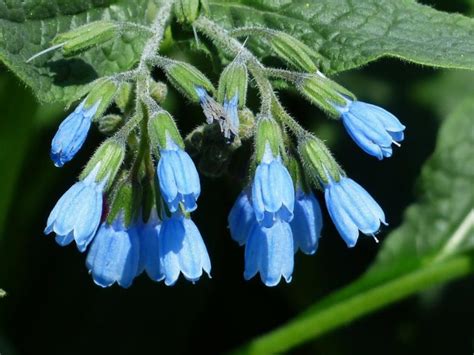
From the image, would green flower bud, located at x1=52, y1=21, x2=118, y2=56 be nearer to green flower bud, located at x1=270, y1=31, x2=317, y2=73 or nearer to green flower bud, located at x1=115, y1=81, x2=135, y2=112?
green flower bud, located at x1=115, y1=81, x2=135, y2=112

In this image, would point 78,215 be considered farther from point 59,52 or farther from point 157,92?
point 59,52

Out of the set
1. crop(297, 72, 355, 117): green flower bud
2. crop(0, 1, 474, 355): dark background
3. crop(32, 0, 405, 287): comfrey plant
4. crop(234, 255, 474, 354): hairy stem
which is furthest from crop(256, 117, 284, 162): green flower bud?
crop(0, 1, 474, 355): dark background

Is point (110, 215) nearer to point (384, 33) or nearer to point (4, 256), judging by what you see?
point (384, 33)

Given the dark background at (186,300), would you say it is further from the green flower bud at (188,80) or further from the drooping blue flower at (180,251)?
the drooping blue flower at (180,251)

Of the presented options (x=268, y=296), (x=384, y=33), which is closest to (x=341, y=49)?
(x=384, y=33)

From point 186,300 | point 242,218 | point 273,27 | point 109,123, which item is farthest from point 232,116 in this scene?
point 186,300

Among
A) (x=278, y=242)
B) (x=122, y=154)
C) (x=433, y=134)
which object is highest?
(x=122, y=154)

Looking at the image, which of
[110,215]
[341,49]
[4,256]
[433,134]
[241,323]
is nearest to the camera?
[110,215]
